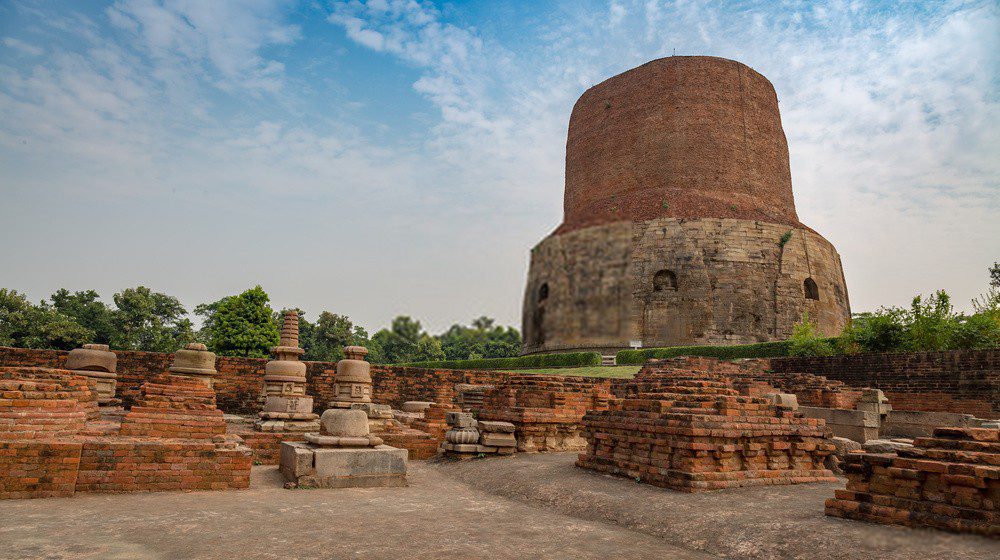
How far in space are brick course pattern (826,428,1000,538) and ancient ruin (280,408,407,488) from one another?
3668 millimetres

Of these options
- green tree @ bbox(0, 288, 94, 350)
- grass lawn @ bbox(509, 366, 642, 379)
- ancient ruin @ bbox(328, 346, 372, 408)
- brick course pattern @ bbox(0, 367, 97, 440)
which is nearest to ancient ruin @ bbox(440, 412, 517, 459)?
ancient ruin @ bbox(328, 346, 372, 408)

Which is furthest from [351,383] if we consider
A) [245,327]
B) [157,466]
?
[245,327]

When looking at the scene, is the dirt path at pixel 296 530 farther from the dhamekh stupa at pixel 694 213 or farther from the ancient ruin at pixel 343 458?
the dhamekh stupa at pixel 694 213

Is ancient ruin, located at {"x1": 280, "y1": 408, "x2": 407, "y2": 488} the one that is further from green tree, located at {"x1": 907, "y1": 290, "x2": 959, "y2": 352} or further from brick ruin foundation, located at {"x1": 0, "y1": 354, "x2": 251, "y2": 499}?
green tree, located at {"x1": 907, "y1": 290, "x2": 959, "y2": 352}

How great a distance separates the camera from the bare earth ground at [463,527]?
10.1ft

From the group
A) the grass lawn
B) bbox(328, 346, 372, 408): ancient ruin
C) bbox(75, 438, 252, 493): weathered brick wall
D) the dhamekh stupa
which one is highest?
the dhamekh stupa

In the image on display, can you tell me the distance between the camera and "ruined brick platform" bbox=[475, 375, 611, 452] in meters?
7.88

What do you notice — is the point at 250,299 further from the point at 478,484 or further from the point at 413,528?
the point at 413,528

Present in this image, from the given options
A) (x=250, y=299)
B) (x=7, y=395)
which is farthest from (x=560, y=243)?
(x=7, y=395)

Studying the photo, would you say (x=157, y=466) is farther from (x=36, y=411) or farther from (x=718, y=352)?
(x=718, y=352)

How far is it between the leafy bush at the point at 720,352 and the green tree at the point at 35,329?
22.1 m

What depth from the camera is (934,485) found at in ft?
11.1

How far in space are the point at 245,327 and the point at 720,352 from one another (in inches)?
790

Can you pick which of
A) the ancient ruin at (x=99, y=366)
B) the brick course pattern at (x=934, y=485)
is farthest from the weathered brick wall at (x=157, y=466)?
the ancient ruin at (x=99, y=366)
